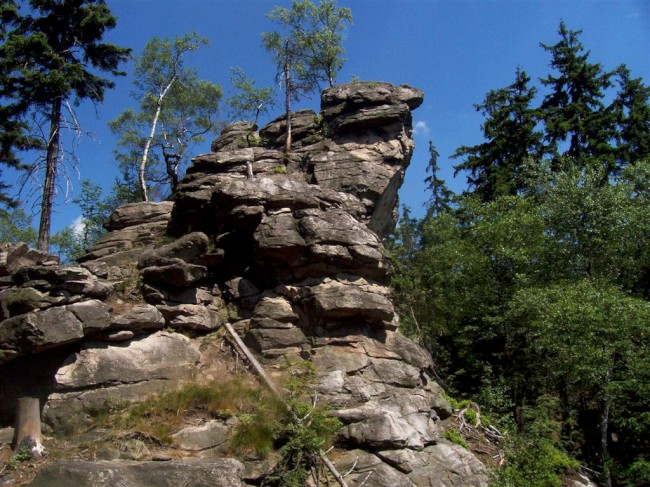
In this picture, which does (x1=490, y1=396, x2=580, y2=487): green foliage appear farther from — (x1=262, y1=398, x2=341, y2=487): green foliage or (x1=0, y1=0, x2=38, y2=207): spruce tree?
(x1=0, y1=0, x2=38, y2=207): spruce tree

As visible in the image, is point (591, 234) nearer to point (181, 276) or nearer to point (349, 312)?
point (349, 312)

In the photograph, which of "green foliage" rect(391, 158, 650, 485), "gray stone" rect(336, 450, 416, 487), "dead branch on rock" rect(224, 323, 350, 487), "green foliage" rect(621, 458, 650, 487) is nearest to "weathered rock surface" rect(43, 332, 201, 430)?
"dead branch on rock" rect(224, 323, 350, 487)

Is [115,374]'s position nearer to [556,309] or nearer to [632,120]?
[556,309]

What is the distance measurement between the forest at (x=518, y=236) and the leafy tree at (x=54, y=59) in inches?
2.2

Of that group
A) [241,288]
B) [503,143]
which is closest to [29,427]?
[241,288]

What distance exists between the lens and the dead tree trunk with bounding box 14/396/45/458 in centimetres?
905

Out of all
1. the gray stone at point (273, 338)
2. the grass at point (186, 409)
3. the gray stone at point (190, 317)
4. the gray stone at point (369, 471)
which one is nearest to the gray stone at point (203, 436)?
the grass at point (186, 409)

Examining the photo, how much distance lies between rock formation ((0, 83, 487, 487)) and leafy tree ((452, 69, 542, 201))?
39.7 ft

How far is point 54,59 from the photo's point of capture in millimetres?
18484

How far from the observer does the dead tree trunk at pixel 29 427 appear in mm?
9055

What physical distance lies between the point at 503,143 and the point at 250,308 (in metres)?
20.9

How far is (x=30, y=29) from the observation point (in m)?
19.8

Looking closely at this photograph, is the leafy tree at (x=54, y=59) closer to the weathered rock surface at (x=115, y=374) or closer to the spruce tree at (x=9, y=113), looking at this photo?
the spruce tree at (x=9, y=113)

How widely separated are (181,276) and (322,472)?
592cm
